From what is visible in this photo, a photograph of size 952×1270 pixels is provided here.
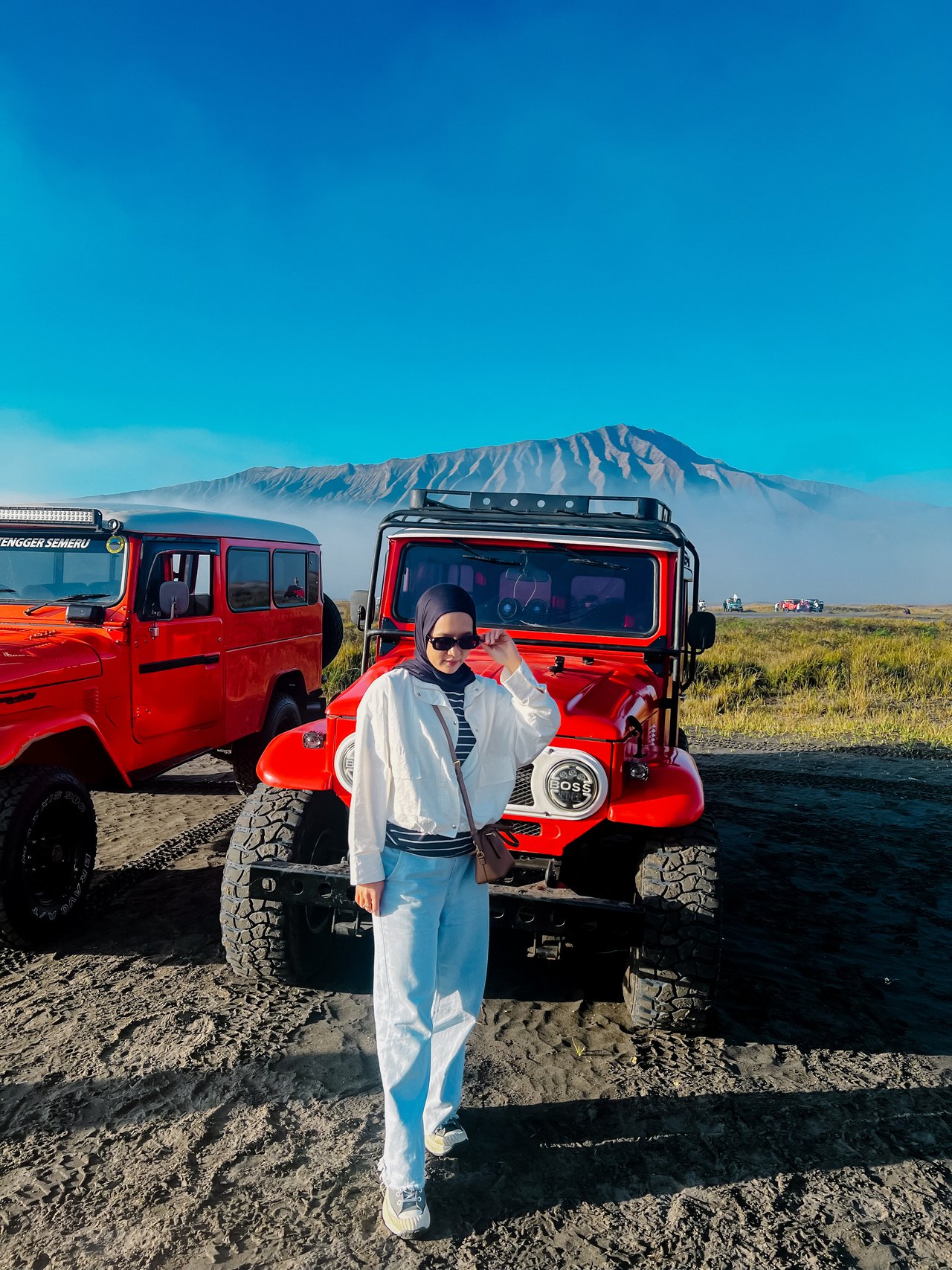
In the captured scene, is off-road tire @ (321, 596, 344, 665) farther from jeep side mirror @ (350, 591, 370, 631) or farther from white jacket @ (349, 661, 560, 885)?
white jacket @ (349, 661, 560, 885)

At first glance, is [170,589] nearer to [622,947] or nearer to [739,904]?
[622,947]

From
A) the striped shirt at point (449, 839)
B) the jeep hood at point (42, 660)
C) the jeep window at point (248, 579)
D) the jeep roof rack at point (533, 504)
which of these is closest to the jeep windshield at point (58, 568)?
the jeep hood at point (42, 660)

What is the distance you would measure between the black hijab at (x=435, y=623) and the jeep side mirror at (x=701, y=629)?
92.8 inches

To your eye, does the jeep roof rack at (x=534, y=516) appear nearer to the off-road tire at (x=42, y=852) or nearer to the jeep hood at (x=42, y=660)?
the jeep hood at (x=42, y=660)

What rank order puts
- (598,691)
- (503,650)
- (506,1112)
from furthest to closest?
(598,691) → (506,1112) → (503,650)

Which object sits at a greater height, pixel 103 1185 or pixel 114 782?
pixel 114 782

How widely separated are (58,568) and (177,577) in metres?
0.77

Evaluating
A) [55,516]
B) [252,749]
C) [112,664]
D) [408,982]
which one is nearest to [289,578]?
[252,749]

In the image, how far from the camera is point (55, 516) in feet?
18.2

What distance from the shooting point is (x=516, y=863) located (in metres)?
3.57

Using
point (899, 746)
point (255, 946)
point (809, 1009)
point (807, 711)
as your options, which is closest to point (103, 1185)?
point (255, 946)

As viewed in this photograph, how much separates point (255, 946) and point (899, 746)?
918cm

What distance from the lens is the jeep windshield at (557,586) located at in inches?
184

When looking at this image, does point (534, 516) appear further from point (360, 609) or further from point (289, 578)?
point (289, 578)
